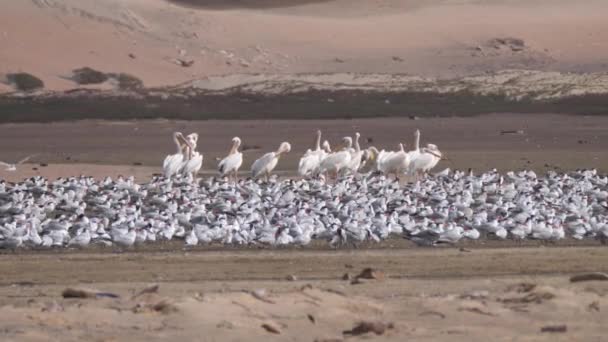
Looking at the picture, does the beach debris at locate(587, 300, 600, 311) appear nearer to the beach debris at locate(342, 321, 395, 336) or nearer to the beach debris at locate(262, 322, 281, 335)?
the beach debris at locate(342, 321, 395, 336)

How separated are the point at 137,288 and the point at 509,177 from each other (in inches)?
455

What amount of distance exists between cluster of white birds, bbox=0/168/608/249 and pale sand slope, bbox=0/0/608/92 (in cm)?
2441

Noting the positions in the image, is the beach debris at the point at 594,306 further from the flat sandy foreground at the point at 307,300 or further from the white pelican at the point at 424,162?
the white pelican at the point at 424,162

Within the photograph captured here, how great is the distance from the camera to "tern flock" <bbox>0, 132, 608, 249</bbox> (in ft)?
52.0

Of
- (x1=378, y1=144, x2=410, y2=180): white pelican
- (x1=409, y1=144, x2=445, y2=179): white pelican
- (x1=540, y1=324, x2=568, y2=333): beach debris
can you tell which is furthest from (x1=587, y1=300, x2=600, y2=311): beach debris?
(x1=378, y1=144, x2=410, y2=180): white pelican

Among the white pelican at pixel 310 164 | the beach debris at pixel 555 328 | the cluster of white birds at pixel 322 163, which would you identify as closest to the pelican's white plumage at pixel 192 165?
the cluster of white birds at pixel 322 163

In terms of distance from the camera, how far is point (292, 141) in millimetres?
31297

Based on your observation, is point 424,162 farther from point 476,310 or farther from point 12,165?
point 476,310

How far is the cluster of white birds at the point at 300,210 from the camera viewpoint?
1584 centimetres

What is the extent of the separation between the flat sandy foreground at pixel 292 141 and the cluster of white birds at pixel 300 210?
393cm

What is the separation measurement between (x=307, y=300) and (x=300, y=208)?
692 centimetres

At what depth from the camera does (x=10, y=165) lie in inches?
1030

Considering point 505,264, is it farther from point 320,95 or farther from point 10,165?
point 320,95

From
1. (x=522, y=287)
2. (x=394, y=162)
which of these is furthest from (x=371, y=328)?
(x=394, y=162)
